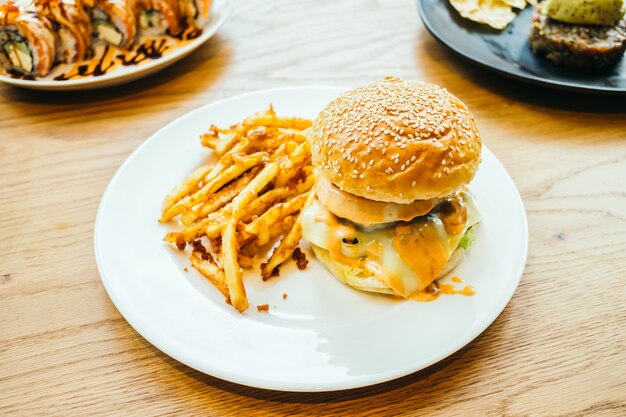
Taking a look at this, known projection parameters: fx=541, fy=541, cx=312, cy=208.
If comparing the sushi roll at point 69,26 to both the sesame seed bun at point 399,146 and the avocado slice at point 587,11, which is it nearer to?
the sesame seed bun at point 399,146

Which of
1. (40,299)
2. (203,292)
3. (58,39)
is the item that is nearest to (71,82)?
(58,39)

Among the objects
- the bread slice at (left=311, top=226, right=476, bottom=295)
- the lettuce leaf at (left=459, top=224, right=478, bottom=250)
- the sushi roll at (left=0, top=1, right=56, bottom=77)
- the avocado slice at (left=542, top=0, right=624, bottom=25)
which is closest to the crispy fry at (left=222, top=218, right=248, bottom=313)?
the bread slice at (left=311, top=226, right=476, bottom=295)

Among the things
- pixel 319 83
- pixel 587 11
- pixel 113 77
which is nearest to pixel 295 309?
pixel 319 83

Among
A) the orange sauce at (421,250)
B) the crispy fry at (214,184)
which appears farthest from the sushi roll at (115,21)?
the orange sauce at (421,250)

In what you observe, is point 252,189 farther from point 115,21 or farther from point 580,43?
point 580,43

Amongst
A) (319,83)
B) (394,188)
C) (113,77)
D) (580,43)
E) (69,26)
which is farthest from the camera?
(319,83)

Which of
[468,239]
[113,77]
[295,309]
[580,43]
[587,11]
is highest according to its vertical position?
[587,11]
